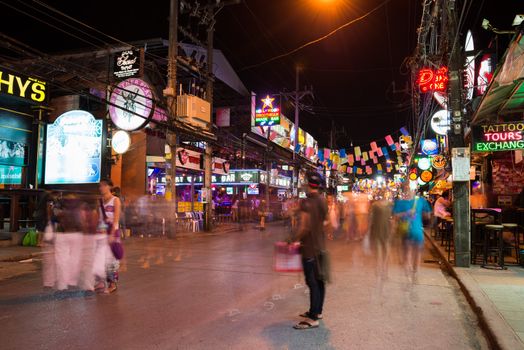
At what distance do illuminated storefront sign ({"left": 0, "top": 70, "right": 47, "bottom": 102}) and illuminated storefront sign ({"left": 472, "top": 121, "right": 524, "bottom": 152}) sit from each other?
610 inches

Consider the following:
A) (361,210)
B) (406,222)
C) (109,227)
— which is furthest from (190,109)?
(406,222)

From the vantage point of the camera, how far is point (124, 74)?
18.8 m

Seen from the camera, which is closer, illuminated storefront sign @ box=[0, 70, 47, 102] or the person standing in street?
the person standing in street

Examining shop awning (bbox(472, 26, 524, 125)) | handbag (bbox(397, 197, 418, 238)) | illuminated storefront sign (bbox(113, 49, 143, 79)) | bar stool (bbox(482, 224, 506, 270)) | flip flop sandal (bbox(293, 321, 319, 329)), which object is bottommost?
flip flop sandal (bbox(293, 321, 319, 329))

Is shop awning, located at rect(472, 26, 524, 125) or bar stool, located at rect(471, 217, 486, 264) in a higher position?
shop awning, located at rect(472, 26, 524, 125)

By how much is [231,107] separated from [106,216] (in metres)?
31.1

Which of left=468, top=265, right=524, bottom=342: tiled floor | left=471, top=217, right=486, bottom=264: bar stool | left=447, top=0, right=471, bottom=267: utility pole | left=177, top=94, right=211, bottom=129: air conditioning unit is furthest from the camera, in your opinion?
left=177, top=94, right=211, bottom=129: air conditioning unit

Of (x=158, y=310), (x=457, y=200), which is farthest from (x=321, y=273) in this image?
(x=457, y=200)

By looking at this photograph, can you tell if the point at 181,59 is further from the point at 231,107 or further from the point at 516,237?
the point at 231,107

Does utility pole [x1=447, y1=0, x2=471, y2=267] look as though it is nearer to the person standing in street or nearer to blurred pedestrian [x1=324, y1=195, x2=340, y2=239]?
blurred pedestrian [x1=324, y1=195, x2=340, y2=239]

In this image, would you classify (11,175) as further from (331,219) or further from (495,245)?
(495,245)

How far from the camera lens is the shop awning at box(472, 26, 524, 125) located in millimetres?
6477

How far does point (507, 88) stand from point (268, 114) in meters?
24.0

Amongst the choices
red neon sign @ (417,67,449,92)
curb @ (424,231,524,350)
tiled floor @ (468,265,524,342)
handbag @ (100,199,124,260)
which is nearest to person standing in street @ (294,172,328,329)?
curb @ (424,231,524,350)
